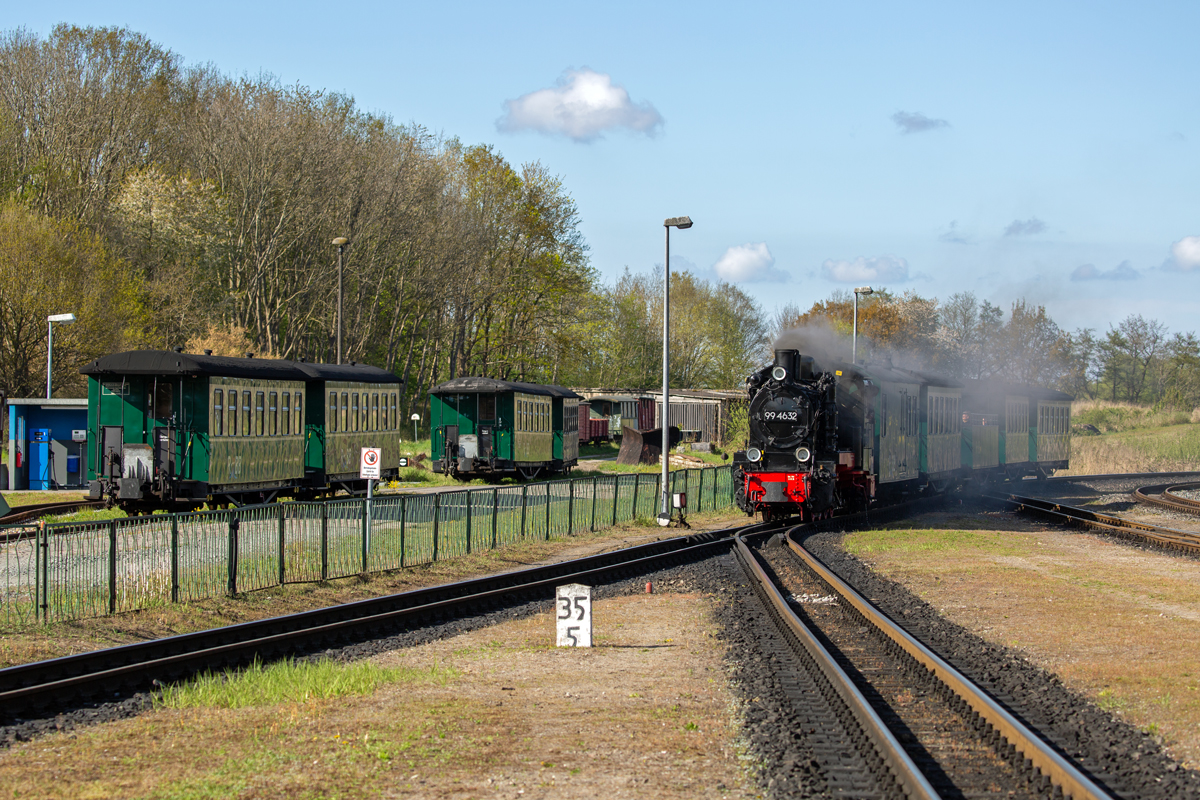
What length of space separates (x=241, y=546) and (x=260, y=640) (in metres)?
3.63

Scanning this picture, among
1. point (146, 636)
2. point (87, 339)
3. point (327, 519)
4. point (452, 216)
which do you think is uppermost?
point (452, 216)

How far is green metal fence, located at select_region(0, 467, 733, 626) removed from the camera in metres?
12.5

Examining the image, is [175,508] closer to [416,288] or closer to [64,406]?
[64,406]

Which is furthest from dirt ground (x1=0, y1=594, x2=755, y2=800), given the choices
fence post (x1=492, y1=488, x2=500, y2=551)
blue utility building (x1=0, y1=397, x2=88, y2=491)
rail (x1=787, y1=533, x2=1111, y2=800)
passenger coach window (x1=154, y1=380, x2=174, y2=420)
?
blue utility building (x1=0, y1=397, x2=88, y2=491)

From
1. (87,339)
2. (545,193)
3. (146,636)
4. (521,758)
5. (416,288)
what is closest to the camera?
(521,758)

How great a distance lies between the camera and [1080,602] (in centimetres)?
1454

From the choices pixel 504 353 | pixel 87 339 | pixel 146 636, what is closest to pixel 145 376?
pixel 146 636

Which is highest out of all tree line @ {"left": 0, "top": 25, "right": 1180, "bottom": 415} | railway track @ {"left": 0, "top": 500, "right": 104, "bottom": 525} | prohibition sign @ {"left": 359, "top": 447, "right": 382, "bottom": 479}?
tree line @ {"left": 0, "top": 25, "right": 1180, "bottom": 415}

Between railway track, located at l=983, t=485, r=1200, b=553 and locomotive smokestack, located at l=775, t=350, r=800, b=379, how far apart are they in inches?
325

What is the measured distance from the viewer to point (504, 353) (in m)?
60.5

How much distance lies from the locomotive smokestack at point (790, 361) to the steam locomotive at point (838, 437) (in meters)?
A: 0.02

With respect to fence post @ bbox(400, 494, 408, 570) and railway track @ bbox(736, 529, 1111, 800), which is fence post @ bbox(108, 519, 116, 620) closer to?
fence post @ bbox(400, 494, 408, 570)

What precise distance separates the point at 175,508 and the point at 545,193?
39978 millimetres

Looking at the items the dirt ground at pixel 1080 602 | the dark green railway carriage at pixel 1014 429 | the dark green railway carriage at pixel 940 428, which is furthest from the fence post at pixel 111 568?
the dark green railway carriage at pixel 1014 429
